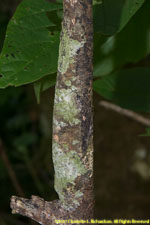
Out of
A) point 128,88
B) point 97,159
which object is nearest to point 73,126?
point 128,88

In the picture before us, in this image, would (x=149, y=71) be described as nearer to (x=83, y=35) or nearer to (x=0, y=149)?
(x=83, y=35)

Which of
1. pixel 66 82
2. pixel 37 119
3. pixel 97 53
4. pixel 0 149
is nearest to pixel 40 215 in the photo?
pixel 66 82

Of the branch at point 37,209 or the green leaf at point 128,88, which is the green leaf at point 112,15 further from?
the branch at point 37,209

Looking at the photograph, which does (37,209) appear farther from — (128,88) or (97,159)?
(97,159)

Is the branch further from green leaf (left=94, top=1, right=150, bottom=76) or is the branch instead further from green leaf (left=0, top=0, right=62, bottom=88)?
Result: green leaf (left=94, top=1, right=150, bottom=76)

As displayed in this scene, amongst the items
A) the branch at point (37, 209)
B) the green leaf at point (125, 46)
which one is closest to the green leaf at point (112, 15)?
the green leaf at point (125, 46)

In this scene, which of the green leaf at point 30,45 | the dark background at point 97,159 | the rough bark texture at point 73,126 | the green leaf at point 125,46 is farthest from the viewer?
the dark background at point 97,159
